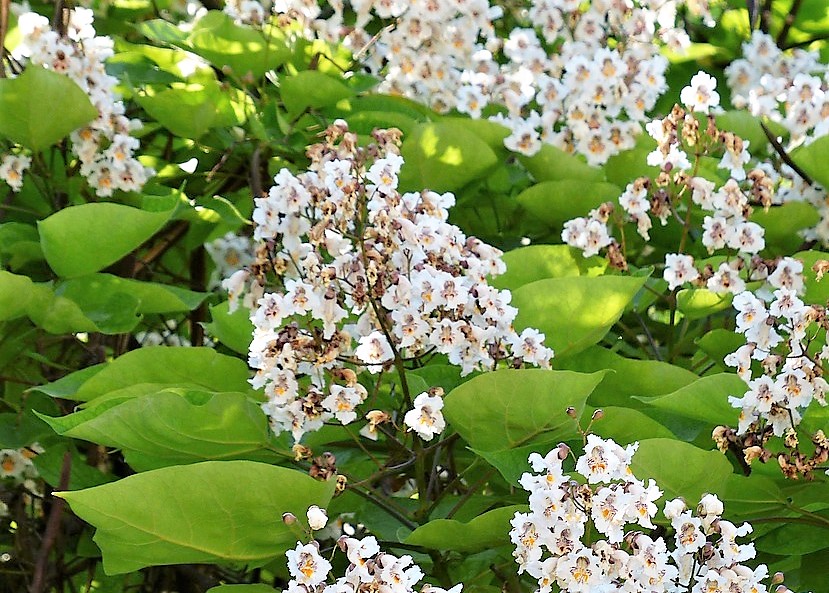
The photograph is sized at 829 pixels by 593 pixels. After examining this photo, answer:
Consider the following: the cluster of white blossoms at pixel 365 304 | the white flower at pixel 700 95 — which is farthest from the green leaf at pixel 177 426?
the white flower at pixel 700 95

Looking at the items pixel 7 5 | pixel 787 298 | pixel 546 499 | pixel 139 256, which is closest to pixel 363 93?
pixel 139 256

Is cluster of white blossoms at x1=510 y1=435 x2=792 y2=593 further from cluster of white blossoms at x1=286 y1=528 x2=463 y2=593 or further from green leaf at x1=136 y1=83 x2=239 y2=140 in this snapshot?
green leaf at x1=136 y1=83 x2=239 y2=140

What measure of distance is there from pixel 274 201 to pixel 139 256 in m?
0.71

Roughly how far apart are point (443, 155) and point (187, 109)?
0.37m

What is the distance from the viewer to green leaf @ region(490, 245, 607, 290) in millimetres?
1343

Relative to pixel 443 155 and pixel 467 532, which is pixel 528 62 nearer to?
pixel 443 155

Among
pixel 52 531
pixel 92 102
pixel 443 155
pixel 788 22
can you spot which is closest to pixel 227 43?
pixel 92 102

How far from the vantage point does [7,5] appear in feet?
5.01

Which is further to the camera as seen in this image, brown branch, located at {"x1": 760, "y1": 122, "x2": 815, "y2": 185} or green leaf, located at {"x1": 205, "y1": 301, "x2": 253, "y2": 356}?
brown branch, located at {"x1": 760, "y1": 122, "x2": 815, "y2": 185}

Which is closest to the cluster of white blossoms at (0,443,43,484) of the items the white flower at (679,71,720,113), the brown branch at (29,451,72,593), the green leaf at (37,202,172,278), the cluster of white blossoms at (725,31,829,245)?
the brown branch at (29,451,72,593)

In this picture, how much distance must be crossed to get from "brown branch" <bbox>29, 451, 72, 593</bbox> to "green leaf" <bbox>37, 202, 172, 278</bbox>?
22 cm

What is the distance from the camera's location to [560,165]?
5.33 feet

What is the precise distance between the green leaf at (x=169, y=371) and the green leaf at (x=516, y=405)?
29cm

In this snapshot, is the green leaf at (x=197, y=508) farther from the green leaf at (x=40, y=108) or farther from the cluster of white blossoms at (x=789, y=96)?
the cluster of white blossoms at (x=789, y=96)
